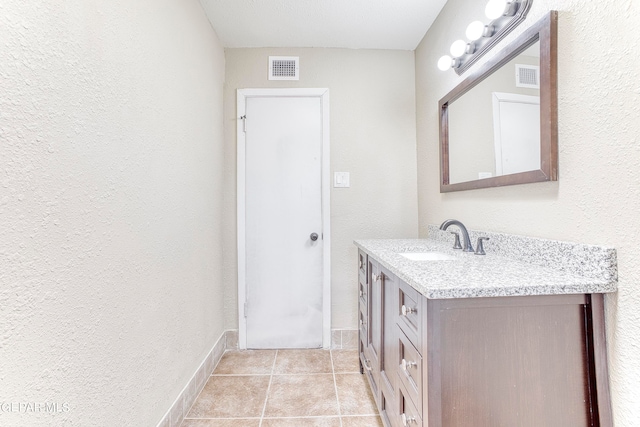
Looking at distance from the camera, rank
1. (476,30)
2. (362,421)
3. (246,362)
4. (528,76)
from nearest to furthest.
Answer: (528,76) → (476,30) → (362,421) → (246,362)

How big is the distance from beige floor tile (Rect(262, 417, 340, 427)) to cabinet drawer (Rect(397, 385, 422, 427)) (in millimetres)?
515

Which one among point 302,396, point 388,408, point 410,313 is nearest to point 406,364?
point 410,313

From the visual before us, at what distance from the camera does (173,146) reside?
4.74 feet

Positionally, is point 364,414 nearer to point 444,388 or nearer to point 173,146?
point 444,388

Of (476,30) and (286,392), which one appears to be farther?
(286,392)

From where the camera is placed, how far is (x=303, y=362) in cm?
206

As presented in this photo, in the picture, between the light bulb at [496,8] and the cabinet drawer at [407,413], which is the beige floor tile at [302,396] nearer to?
the cabinet drawer at [407,413]

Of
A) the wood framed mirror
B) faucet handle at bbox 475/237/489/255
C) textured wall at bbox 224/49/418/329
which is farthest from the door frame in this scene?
faucet handle at bbox 475/237/489/255

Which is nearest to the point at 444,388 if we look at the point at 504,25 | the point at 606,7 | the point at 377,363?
the point at 377,363

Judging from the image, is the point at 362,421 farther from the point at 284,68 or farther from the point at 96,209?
the point at 284,68

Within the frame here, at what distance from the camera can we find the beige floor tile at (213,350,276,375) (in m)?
1.96

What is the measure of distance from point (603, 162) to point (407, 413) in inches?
39.9

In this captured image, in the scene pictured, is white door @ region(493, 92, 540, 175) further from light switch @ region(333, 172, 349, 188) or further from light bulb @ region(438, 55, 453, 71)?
light switch @ region(333, 172, 349, 188)

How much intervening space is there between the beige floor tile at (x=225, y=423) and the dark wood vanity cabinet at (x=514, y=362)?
3.32 ft
